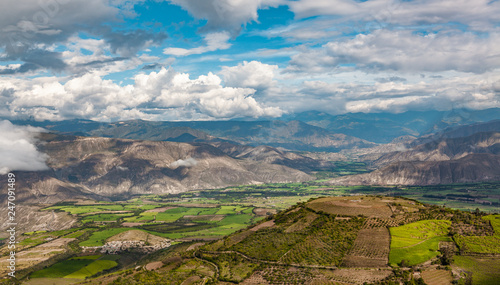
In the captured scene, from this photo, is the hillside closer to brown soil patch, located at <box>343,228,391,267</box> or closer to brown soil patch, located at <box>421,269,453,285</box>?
brown soil patch, located at <box>343,228,391,267</box>

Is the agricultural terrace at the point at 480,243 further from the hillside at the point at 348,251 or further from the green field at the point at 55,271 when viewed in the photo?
the green field at the point at 55,271

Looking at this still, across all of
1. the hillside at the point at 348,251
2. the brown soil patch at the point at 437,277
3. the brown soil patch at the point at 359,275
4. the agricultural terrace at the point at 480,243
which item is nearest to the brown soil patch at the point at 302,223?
the hillside at the point at 348,251

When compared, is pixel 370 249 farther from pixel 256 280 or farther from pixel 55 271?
pixel 55 271

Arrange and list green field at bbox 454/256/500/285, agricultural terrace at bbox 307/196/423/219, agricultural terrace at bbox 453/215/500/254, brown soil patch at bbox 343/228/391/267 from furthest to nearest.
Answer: agricultural terrace at bbox 307/196/423/219 < brown soil patch at bbox 343/228/391/267 < agricultural terrace at bbox 453/215/500/254 < green field at bbox 454/256/500/285

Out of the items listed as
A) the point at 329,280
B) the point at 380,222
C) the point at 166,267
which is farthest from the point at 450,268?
the point at 166,267

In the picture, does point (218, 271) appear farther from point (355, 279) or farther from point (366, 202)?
point (366, 202)

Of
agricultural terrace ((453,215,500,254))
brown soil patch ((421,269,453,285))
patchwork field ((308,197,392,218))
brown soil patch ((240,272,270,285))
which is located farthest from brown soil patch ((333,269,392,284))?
patchwork field ((308,197,392,218))
